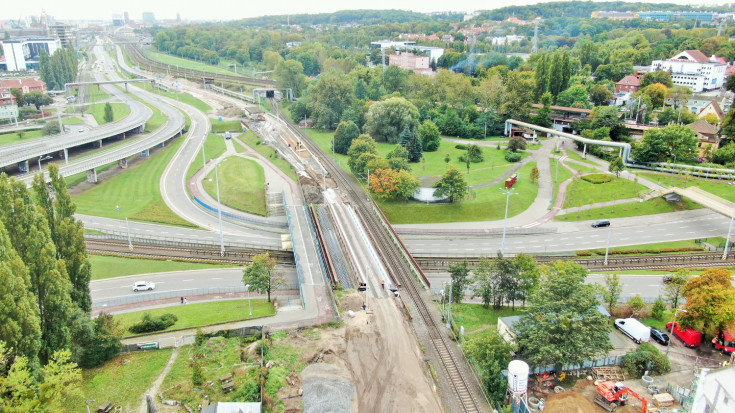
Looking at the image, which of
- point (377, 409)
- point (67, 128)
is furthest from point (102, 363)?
point (67, 128)

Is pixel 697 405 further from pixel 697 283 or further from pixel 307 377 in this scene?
pixel 307 377

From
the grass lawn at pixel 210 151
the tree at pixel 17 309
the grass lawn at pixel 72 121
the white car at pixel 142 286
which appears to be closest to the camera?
the tree at pixel 17 309

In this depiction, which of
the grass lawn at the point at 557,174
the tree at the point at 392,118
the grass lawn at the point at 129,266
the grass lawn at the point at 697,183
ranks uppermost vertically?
the tree at the point at 392,118

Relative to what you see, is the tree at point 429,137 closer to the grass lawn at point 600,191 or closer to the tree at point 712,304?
the grass lawn at point 600,191

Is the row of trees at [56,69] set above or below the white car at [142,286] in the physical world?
above

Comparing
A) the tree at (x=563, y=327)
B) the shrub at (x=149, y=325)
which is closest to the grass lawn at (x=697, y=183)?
the tree at (x=563, y=327)
